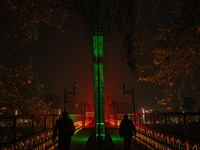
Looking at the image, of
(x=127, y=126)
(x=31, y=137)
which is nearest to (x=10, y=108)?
(x=31, y=137)

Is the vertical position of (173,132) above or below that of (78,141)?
above

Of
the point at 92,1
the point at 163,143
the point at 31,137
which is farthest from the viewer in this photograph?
the point at 163,143

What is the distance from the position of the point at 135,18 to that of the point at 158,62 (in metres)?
5.62

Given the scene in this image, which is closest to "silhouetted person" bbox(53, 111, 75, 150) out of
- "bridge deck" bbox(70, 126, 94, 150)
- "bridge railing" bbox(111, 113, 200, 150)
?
"bridge railing" bbox(111, 113, 200, 150)

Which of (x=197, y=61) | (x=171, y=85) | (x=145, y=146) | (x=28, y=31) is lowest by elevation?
(x=145, y=146)

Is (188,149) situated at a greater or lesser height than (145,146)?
greater

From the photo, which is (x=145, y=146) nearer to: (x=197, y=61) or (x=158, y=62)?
(x=158, y=62)

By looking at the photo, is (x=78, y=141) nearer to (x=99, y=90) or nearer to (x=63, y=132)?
(x=99, y=90)

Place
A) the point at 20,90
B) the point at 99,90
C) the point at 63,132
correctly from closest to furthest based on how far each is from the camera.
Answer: the point at 63,132 < the point at 99,90 < the point at 20,90

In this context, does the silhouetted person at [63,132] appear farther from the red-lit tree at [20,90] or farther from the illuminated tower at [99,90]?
the red-lit tree at [20,90]

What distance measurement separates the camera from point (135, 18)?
4.30 metres

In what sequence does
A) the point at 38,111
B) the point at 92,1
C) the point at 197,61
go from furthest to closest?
the point at 38,111, the point at 197,61, the point at 92,1

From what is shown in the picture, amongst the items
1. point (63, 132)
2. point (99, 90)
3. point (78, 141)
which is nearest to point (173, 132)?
point (63, 132)

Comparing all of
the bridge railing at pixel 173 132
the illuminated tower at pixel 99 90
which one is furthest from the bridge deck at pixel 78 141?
the bridge railing at pixel 173 132
